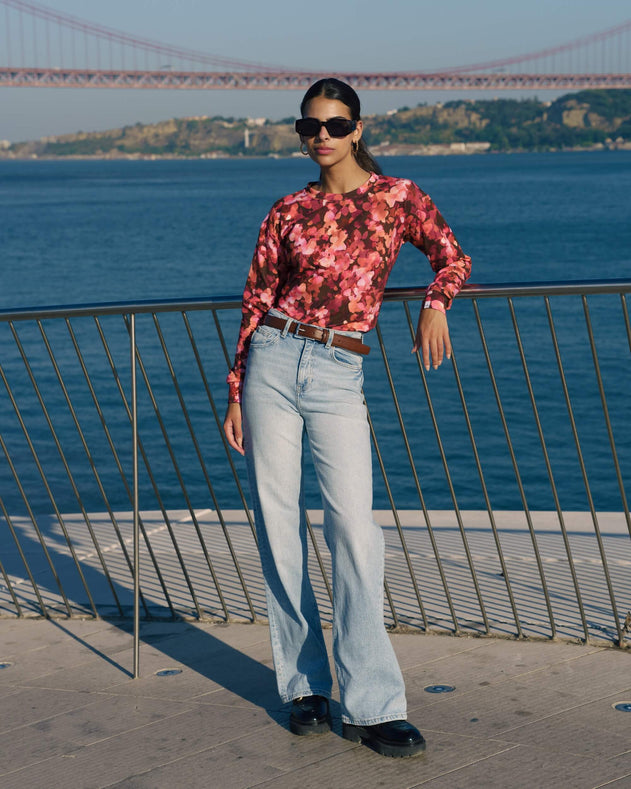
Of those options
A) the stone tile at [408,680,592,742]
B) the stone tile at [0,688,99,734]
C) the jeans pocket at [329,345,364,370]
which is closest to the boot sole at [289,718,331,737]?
the stone tile at [408,680,592,742]

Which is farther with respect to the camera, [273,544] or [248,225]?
[248,225]

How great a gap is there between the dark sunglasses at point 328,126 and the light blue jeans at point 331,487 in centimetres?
51

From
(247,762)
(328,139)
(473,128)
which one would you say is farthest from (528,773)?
(473,128)

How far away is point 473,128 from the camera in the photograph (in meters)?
139

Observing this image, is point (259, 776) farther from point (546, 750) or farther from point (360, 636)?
point (546, 750)

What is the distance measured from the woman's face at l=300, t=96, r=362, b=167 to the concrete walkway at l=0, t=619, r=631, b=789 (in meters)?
1.67

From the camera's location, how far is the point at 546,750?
9.56 ft

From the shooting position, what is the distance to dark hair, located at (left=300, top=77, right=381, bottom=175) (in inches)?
114

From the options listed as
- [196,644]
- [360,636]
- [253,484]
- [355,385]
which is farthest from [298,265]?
[196,644]

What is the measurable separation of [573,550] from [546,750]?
8.82 feet

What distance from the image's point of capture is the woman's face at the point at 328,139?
2855 millimetres

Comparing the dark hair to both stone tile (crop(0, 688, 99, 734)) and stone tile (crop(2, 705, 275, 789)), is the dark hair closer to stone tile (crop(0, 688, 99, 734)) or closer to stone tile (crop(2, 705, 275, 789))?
stone tile (crop(2, 705, 275, 789))

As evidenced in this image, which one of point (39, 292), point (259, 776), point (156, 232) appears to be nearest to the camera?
point (259, 776)

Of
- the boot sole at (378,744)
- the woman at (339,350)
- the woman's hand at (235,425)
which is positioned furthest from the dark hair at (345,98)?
the boot sole at (378,744)
